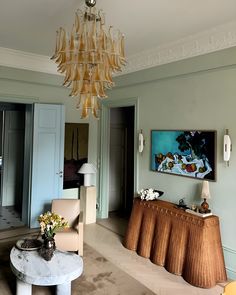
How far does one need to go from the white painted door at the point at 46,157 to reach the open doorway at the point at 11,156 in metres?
1.91

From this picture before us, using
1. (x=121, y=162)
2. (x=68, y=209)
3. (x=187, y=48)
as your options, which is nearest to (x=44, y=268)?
(x=68, y=209)

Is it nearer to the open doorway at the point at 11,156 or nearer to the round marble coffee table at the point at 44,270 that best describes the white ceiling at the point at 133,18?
the round marble coffee table at the point at 44,270

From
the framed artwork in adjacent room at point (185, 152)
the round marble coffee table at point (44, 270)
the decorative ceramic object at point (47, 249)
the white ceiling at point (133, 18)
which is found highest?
the white ceiling at point (133, 18)

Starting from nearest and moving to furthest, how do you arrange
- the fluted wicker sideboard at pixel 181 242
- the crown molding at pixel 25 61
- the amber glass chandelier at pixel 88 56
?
1. the amber glass chandelier at pixel 88 56
2. the fluted wicker sideboard at pixel 181 242
3. the crown molding at pixel 25 61

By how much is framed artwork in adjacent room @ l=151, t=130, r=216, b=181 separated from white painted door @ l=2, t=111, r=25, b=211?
4.06m

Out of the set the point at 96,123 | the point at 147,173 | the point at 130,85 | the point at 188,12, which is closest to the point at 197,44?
the point at 188,12

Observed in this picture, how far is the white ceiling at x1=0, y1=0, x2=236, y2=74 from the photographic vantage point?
2.88 m

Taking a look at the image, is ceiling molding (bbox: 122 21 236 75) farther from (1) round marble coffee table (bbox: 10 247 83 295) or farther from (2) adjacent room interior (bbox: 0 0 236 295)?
(1) round marble coffee table (bbox: 10 247 83 295)

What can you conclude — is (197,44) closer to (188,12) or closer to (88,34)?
(188,12)

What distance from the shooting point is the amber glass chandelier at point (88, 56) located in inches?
97.7

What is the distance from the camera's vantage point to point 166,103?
4.31 m

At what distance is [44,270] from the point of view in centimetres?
269

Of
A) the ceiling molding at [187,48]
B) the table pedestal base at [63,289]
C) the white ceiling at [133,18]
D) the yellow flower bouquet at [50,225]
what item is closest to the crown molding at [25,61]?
the white ceiling at [133,18]

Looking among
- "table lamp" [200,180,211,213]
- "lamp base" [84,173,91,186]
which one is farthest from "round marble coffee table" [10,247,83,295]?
"lamp base" [84,173,91,186]
